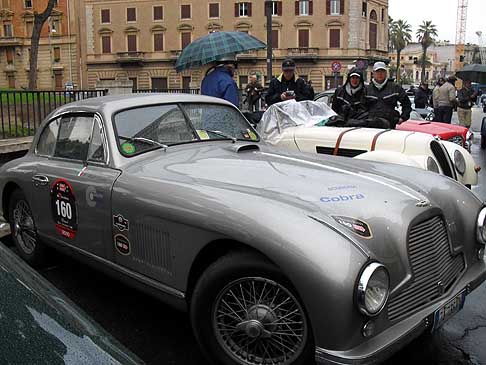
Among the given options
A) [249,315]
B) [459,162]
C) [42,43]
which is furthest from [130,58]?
[249,315]

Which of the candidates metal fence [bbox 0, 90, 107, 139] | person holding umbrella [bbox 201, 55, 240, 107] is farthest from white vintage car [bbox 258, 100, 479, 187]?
metal fence [bbox 0, 90, 107, 139]

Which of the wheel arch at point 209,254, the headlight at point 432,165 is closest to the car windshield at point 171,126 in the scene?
the wheel arch at point 209,254

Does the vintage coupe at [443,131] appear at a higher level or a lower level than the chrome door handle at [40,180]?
higher

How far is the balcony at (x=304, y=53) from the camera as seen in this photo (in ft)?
203

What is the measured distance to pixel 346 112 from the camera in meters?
7.30

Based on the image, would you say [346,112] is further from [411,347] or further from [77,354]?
[77,354]

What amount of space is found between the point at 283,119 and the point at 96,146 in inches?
126

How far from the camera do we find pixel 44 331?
5.20 feet

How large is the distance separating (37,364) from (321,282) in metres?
1.37

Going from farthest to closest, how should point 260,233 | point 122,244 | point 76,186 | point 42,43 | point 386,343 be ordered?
point 42,43
point 76,186
point 122,244
point 260,233
point 386,343

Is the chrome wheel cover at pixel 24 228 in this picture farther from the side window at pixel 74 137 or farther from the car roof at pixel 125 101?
the car roof at pixel 125 101

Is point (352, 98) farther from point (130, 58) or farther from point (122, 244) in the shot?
point (130, 58)

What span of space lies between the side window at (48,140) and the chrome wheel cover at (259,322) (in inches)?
99.0

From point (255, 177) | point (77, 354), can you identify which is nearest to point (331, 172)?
point (255, 177)
